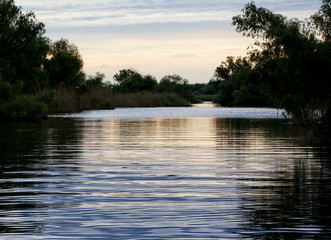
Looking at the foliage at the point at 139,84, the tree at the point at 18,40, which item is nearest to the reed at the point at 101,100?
the tree at the point at 18,40

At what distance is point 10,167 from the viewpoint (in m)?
12.1

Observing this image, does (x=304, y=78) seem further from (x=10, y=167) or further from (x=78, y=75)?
(x=78, y=75)

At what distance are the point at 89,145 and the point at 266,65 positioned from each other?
8.33 metres

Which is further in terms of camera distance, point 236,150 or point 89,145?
point 89,145

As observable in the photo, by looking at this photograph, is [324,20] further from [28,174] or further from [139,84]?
[139,84]

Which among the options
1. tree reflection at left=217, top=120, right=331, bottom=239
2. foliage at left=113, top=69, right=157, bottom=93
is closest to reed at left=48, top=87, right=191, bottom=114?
foliage at left=113, top=69, right=157, bottom=93

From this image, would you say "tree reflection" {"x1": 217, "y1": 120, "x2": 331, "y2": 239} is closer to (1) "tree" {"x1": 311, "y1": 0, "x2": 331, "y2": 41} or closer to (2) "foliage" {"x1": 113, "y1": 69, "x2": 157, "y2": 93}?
(1) "tree" {"x1": 311, "y1": 0, "x2": 331, "y2": 41}

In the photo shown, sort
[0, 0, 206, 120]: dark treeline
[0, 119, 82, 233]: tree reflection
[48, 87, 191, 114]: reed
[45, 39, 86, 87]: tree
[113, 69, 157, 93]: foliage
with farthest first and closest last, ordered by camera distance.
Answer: [113, 69, 157, 93]: foliage < [45, 39, 86, 87]: tree < [48, 87, 191, 114]: reed < [0, 0, 206, 120]: dark treeline < [0, 119, 82, 233]: tree reflection

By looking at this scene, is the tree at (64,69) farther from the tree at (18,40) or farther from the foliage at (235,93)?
the tree at (18,40)

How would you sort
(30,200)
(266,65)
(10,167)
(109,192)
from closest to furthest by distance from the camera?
(30,200), (109,192), (10,167), (266,65)

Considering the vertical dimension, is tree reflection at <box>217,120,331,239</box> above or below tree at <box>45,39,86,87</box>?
below

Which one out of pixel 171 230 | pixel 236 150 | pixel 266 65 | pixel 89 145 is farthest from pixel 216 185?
pixel 266 65

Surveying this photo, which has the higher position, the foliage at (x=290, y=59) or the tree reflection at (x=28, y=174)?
the foliage at (x=290, y=59)

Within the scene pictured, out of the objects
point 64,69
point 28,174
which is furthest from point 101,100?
point 28,174
